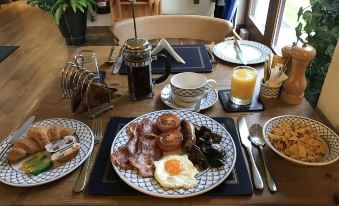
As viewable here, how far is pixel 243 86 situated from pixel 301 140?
278 millimetres

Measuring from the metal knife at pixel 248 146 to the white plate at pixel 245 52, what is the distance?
1.47ft

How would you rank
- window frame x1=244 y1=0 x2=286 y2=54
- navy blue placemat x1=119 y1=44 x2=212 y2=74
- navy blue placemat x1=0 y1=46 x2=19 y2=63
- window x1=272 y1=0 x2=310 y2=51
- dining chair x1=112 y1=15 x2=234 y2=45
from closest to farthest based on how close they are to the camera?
navy blue placemat x1=119 y1=44 x2=212 y2=74
dining chair x1=112 y1=15 x2=234 y2=45
window x1=272 y1=0 x2=310 y2=51
window frame x1=244 y1=0 x2=286 y2=54
navy blue placemat x1=0 y1=46 x2=19 y2=63

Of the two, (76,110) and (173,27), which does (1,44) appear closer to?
(173,27)

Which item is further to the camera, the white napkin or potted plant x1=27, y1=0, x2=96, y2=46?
potted plant x1=27, y1=0, x2=96, y2=46

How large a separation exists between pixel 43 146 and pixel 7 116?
1949 mm

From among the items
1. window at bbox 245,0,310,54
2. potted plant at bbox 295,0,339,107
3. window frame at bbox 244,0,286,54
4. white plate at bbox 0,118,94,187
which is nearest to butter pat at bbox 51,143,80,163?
white plate at bbox 0,118,94,187

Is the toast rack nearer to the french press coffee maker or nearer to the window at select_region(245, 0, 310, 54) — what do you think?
the french press coffee maker

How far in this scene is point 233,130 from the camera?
88 cm

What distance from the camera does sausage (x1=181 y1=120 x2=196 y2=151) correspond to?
0.77 meters

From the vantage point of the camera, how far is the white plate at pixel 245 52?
128 centimetres

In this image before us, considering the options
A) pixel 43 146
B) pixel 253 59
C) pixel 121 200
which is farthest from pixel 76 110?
pixel 253 59

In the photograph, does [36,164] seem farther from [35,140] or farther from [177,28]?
[177,28]

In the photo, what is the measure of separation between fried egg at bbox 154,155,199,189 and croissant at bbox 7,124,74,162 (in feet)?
1.04

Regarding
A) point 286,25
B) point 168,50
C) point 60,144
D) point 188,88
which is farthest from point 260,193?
point 286,25
